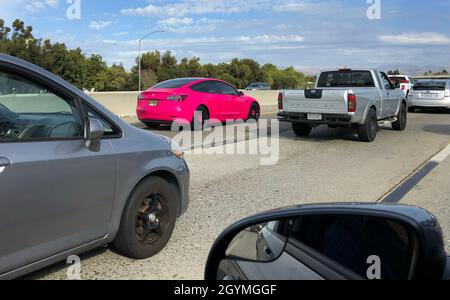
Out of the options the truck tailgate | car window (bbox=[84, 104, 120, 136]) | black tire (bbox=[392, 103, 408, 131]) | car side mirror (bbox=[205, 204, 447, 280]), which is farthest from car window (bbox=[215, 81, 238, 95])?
car side mirror (bbox=[205, 204, 447, 280])

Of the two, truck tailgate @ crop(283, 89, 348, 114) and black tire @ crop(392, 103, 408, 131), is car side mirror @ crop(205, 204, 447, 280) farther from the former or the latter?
black tire @ crop(392, 103, 408, 131)

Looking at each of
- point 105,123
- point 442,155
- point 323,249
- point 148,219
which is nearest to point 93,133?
point 105,123

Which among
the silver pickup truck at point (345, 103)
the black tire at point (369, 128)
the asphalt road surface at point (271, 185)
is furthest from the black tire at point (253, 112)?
the black tire at point (369, 128)

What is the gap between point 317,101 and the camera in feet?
37.3

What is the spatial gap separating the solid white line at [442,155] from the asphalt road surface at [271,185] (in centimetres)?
17

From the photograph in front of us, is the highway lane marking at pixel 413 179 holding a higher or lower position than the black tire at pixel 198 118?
lower

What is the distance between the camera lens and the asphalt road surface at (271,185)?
407 cm

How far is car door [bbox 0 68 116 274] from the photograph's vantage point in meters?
2.96

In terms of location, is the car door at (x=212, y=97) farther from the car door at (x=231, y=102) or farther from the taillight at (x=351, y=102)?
the taillight at (x=351, y=102)

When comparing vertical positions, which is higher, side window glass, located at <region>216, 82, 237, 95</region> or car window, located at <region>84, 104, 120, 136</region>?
side window glass, located at <region>216, 82, 237, 95</region>

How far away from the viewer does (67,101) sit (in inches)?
143

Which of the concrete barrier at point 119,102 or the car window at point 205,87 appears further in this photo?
the concrete barrier at point 119,102

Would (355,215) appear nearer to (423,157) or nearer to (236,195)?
(236,195)
